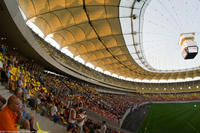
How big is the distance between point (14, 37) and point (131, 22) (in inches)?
484

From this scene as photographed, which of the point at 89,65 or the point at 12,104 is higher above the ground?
the point at 89,65

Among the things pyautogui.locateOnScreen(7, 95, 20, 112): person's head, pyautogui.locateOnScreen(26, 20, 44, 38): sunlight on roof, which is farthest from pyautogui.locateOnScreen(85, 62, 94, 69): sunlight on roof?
pyautogui.locateOnScreen(7, 95, 20, 112): person's head

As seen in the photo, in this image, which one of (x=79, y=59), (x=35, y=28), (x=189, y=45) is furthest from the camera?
(x=79, y=59)

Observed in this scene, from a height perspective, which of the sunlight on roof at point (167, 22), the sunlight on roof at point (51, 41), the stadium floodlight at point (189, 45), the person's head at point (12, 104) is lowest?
the person's head at point (12, 104)

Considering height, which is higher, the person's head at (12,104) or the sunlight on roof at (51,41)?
the sunlight on roof at (51,41)

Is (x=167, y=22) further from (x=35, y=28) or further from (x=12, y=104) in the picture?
(x=12, y=104)

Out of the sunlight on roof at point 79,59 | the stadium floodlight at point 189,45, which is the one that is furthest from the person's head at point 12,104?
the sunlight on roof at point 79,59

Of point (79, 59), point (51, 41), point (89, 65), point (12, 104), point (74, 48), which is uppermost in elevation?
point (74, 48)

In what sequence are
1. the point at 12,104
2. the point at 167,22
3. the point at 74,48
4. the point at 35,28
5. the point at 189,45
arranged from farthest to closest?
the point at 74,48 → the point at 167,22 → the point at 35,28 → the point at 189,45 → the point at 12,104

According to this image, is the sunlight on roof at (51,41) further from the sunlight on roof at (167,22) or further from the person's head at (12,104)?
the person's head at (12,104)

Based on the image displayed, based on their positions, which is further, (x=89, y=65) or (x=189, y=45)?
(x=89, y=65)

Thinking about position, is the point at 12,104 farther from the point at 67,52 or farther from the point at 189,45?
the point at 67,52

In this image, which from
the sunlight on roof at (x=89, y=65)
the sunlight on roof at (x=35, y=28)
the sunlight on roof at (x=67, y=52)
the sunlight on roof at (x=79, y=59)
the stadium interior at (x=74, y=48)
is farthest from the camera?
the sunlight on roof at (x=89, y=65)

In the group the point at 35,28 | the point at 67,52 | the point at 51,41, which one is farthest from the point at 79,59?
the point at 35,28
